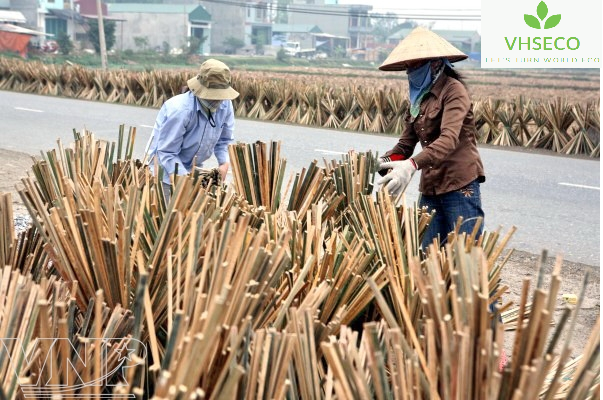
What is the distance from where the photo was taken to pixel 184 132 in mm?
4434

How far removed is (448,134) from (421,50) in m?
0.38

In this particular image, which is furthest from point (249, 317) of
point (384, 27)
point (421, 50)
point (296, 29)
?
point (384, 27)

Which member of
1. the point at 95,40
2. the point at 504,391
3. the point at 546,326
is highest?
the point at 95,40

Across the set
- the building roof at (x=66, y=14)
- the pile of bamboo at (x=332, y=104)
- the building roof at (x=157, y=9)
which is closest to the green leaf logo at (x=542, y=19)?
the pile of bamboo at (x=332, y=104)

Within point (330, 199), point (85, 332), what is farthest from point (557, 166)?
point (85, 332)

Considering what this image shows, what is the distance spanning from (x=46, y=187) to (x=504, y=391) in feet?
6.08

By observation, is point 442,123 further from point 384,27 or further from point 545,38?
point 384,27

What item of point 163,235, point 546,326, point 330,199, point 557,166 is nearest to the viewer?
point 546,326

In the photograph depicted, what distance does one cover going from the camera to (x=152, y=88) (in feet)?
56.2

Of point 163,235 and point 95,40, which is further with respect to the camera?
point 95,40

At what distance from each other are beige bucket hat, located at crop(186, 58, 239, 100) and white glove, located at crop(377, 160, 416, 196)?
1.23 meters

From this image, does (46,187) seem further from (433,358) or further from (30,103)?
(30,103)

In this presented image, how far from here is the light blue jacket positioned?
14.4 feet

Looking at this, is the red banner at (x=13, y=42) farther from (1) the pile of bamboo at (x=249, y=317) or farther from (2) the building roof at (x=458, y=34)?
(2) the building roof at (x=458, y=34)
